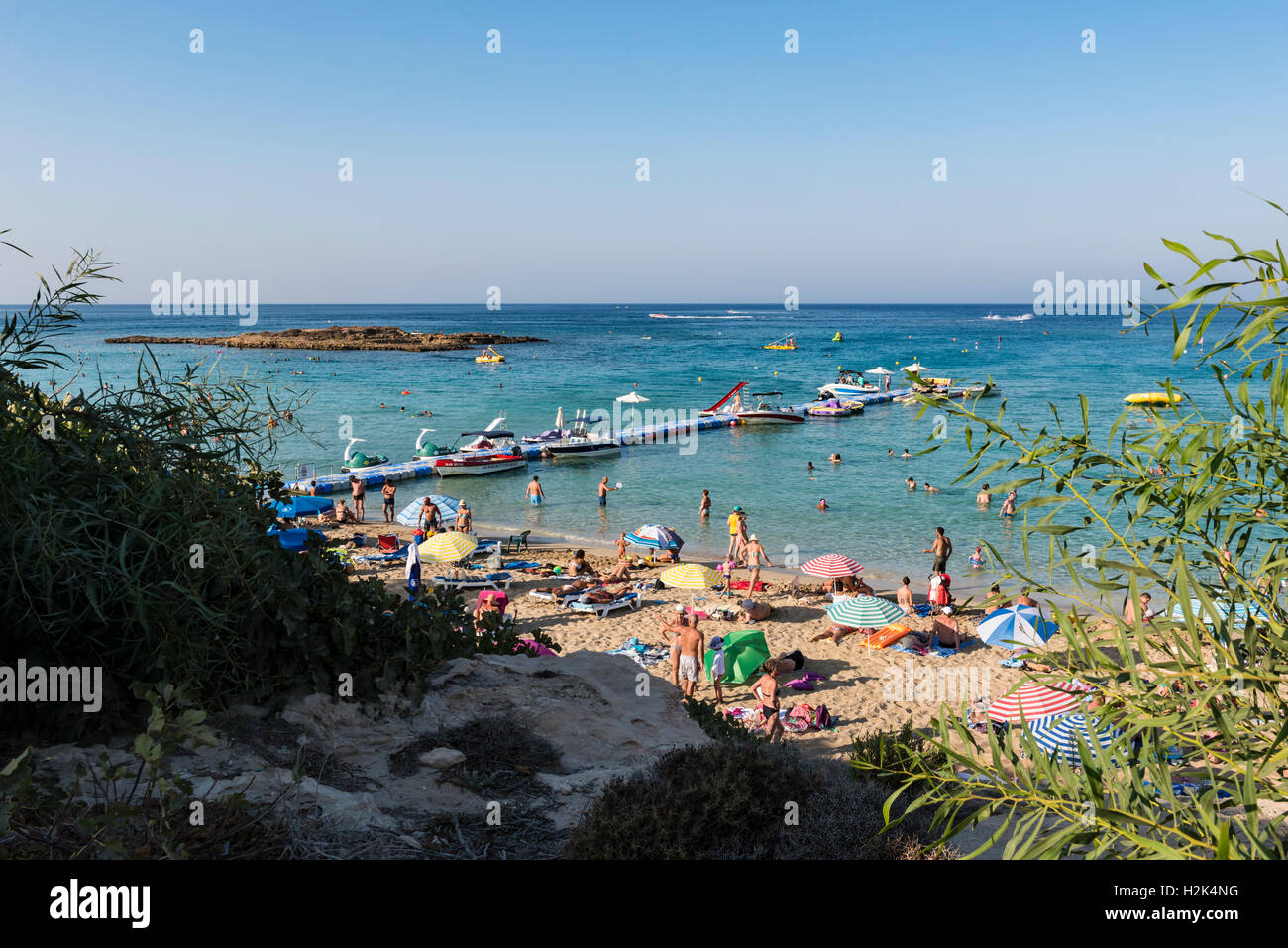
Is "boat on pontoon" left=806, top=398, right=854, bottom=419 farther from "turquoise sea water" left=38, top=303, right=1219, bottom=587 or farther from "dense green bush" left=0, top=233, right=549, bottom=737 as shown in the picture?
"dense green bush" left=0, top=233, right=549, bottom=737

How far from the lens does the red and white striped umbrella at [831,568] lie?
17484 mm

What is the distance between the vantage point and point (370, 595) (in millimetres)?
7297

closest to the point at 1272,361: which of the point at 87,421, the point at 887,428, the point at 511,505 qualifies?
the point at 87,421

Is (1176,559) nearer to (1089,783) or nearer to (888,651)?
(1089,783)

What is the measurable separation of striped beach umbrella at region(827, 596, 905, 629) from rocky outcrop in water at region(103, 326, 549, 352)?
8609 centimetres

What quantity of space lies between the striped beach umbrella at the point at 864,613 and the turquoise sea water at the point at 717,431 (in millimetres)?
4032

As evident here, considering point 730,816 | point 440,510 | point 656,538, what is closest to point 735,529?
point 656,538

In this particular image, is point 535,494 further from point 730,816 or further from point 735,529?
point 730,816

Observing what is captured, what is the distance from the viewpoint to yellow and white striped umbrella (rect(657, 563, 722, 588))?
56.7ft

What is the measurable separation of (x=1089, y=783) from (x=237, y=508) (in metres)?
5.38

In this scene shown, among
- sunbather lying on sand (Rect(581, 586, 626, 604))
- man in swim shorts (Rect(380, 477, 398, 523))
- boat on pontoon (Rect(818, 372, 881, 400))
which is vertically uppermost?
boat on pontoon (Rect(818, 372, 881, 400))

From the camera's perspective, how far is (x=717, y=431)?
45062 millimetres

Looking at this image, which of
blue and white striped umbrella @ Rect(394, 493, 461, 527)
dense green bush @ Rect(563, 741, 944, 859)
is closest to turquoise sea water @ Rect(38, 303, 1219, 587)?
blue and white striped umbrella @ Rect(394, 493, 461, 527)

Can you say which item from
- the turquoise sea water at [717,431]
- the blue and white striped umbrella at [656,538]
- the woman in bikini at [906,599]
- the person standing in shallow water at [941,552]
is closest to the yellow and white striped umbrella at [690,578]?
the blue and white striped umbrella at [656,538]
